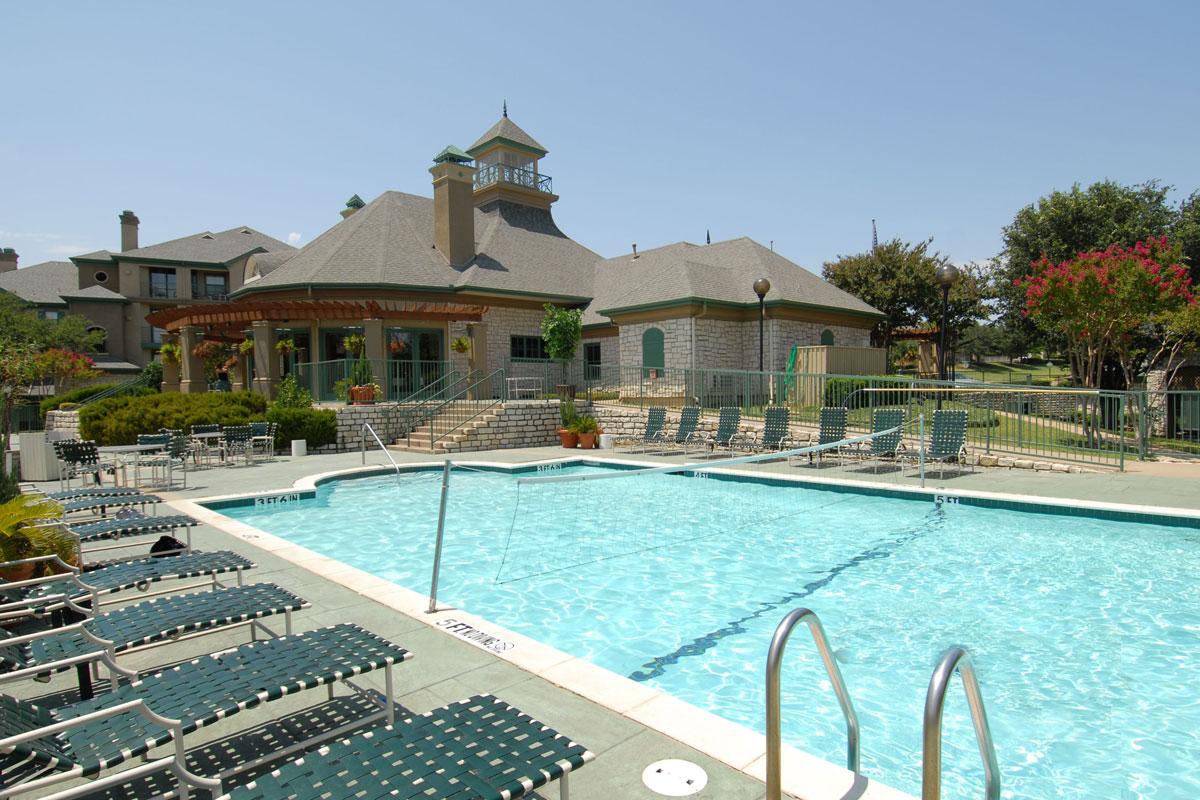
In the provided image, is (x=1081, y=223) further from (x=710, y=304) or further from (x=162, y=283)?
(x=162, y=283)

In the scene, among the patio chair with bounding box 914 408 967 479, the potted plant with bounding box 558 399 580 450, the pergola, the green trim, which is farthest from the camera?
the green trim

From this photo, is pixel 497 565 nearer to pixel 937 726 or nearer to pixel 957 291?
pixel 937 726

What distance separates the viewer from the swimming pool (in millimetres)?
4152

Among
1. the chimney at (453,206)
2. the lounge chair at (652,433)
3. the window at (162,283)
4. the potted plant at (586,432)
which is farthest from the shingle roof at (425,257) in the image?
the window at (162,283)

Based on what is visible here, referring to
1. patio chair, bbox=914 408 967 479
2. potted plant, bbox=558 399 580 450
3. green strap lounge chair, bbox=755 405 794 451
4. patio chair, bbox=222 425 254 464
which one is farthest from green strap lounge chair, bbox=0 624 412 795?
potted plant, bbox=558 399 580 450

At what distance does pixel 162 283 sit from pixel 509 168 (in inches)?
1213

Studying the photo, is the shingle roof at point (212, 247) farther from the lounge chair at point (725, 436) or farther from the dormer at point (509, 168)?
the lounge chair at point (725, 436)

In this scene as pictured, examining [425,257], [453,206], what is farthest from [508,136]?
[425,257]

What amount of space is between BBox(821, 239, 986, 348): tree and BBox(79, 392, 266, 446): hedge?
3037cm

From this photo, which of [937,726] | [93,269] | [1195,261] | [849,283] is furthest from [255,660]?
[93,269]

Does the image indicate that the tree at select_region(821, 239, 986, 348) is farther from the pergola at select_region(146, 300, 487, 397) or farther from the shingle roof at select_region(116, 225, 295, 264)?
the shingle roof at select_region(116, 225, 295, 264)

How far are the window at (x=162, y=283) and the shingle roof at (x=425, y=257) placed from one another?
991 inches

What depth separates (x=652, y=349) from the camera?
24953mm

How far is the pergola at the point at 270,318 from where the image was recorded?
68.2ft
